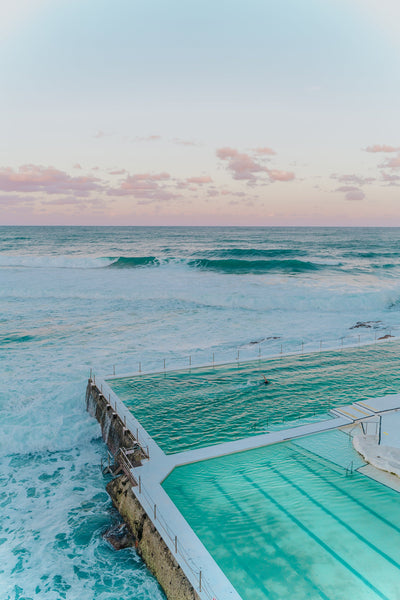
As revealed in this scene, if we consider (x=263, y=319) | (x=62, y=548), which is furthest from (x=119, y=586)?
(x=263, y=319)

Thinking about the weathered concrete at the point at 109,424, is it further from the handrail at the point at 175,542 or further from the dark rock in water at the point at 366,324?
the dark rock in water at the point at 366,324

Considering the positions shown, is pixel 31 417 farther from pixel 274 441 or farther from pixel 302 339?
pixel 302 339

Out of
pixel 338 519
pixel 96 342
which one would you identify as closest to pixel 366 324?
pixel 96 342

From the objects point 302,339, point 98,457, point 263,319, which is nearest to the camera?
point 98,457

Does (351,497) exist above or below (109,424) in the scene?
above

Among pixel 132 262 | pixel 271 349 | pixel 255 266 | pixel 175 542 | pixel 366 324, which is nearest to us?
pixel 175 542

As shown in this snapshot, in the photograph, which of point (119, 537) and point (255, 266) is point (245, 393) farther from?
point (255, 266)
